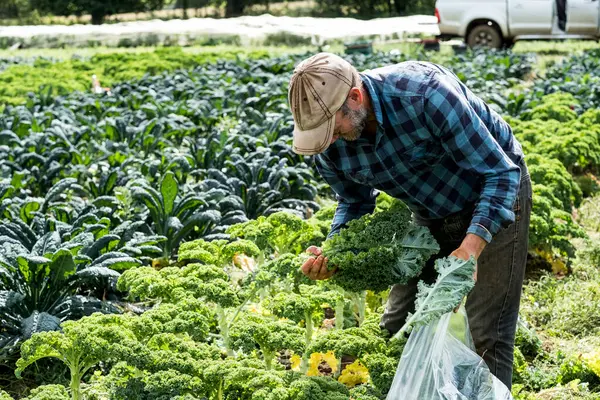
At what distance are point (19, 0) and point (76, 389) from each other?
49.7 metres

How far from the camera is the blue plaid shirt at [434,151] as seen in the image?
11.6ft

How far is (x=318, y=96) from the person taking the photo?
341cm

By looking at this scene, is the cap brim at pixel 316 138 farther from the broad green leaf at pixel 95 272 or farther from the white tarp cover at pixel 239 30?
the white tarp cover at pixel 239 30

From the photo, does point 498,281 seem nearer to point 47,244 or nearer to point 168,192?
point 47,244

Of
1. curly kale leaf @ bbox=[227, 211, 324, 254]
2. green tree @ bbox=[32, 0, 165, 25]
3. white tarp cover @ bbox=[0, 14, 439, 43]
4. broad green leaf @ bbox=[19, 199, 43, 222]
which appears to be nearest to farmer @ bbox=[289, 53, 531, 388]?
curly kale leaf @ bbox=[227, 211, 324, 254]

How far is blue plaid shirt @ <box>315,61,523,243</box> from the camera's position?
3523 mm

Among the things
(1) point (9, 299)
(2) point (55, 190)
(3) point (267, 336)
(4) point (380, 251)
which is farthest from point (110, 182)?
(4) point (380, 251)

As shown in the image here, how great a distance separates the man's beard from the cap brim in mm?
106

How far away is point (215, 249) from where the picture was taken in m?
5.45

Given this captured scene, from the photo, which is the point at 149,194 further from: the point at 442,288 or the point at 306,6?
the point at 306,6

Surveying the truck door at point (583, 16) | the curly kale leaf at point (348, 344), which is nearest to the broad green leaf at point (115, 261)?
the curly kale leaf at point (348, 344)

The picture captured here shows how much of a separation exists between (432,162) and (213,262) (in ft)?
6.66

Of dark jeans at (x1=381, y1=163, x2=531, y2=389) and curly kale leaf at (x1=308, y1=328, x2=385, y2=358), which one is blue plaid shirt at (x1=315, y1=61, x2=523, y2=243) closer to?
dark jeans at (x1=381, y1=163, x2=531, y2=389)

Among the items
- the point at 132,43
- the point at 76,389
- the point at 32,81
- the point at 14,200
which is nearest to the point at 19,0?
the point at 132,43
